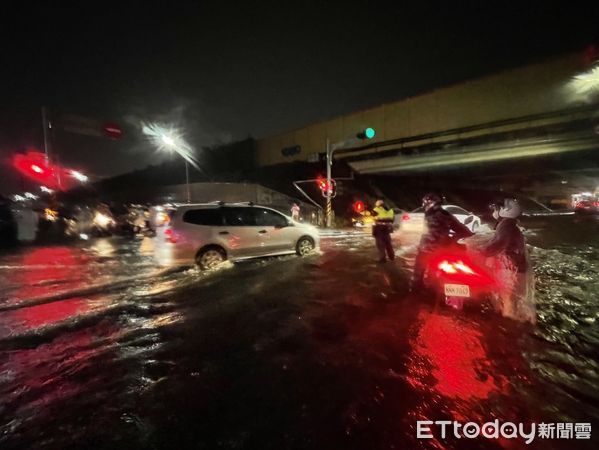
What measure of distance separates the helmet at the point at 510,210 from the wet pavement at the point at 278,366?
4.78ft

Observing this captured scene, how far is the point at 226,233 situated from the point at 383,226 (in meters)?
3.92

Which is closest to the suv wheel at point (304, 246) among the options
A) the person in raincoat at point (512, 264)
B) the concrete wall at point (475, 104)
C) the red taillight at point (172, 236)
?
the red taillight at point (172, 236)

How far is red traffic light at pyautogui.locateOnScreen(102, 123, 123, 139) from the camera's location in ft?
37.8

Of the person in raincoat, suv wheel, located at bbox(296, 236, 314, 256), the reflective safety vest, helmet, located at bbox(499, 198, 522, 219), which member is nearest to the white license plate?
the person in raincoat

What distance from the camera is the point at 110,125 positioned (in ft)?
38.2

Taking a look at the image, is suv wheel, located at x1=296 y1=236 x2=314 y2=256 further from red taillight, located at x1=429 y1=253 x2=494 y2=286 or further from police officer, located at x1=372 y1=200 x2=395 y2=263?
red taillight, located at x1=429 y1=253 x2=494 y2=286

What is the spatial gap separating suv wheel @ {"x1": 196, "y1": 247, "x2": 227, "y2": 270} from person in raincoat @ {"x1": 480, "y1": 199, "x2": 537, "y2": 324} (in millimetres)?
5898

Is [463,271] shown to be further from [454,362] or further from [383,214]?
[383,214]

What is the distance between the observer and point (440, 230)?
5465 mm

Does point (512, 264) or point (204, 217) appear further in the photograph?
point (204, 217)

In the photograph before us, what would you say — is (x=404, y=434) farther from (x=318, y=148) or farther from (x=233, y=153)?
(x=233, y=153)

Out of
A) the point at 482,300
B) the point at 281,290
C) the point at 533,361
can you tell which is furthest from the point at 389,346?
the point at 281,290

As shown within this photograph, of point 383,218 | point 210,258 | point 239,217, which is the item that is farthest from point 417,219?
point 210,258

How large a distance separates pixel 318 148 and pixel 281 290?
3141 centimetres
